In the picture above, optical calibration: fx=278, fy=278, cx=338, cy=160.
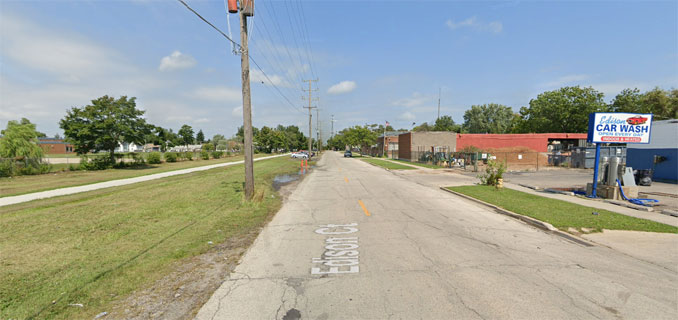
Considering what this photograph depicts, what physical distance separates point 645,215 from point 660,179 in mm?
15845

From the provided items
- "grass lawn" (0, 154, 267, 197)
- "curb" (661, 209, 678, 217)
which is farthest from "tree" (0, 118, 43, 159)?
"curb" (661, 209, 678, 217)

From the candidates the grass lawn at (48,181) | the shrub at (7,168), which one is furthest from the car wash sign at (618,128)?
the shrub at (7,168)

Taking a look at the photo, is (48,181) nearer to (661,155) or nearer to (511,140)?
(661,155)

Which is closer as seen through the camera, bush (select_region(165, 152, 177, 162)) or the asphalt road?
the asphalt road

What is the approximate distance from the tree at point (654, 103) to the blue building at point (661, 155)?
35.2 metres

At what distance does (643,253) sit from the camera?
5.79 m

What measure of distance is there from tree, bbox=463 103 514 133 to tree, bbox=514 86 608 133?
28393 mm

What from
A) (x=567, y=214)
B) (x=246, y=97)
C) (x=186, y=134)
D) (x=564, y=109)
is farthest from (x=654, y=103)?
(x=186, y=134)

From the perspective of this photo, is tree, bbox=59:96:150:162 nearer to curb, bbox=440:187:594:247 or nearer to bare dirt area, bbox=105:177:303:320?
bare dirt area, bbox=105:177:303:320

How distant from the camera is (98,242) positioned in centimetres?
634

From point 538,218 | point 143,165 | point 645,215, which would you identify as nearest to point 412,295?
point 538,218

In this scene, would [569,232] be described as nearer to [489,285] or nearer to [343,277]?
[489,285]

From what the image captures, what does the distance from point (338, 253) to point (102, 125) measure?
108 feet

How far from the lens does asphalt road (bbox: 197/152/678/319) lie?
362cm
